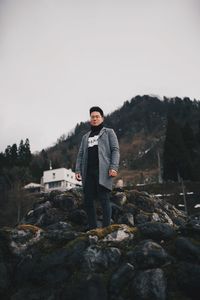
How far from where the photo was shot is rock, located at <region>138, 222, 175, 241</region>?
215 inches

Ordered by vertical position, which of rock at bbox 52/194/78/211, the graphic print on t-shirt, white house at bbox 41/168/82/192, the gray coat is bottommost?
rock at bbox 52/194/78/211

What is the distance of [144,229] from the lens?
18.7 feet

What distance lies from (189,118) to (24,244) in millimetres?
122995

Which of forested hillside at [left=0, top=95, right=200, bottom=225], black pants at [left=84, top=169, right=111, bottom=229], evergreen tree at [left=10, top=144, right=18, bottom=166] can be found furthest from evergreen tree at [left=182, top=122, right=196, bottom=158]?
black pants at [left=84, top=169, right=111, bottom=229]

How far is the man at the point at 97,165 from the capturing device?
7078mm

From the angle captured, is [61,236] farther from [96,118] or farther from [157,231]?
[96,118]

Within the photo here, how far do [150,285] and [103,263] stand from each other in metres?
0.91

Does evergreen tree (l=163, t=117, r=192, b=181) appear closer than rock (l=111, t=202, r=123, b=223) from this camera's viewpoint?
No

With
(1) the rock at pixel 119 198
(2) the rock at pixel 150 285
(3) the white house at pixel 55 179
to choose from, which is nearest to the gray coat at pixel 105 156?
(2) the rock at pixel 150 285

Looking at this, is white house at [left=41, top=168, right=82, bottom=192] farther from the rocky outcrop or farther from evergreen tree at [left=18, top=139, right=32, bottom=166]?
the rocky outcrop

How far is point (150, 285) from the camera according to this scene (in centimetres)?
459

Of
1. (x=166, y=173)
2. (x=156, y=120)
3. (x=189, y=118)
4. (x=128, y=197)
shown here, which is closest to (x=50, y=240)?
(x=128, y=197)

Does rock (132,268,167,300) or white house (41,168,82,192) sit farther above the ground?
white house (41,168,82,192)

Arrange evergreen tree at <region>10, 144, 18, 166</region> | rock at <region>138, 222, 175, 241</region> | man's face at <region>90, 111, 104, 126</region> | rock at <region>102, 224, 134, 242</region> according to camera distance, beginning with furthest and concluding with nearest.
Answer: evergreen tree at <region>10, 144, 18, 166</region>, man's face at <region>90, 111, 104, 126</region>, rock at <region>102, 224, 134, 242</region>, rock at <region>138, 222, 175, 241</region>
